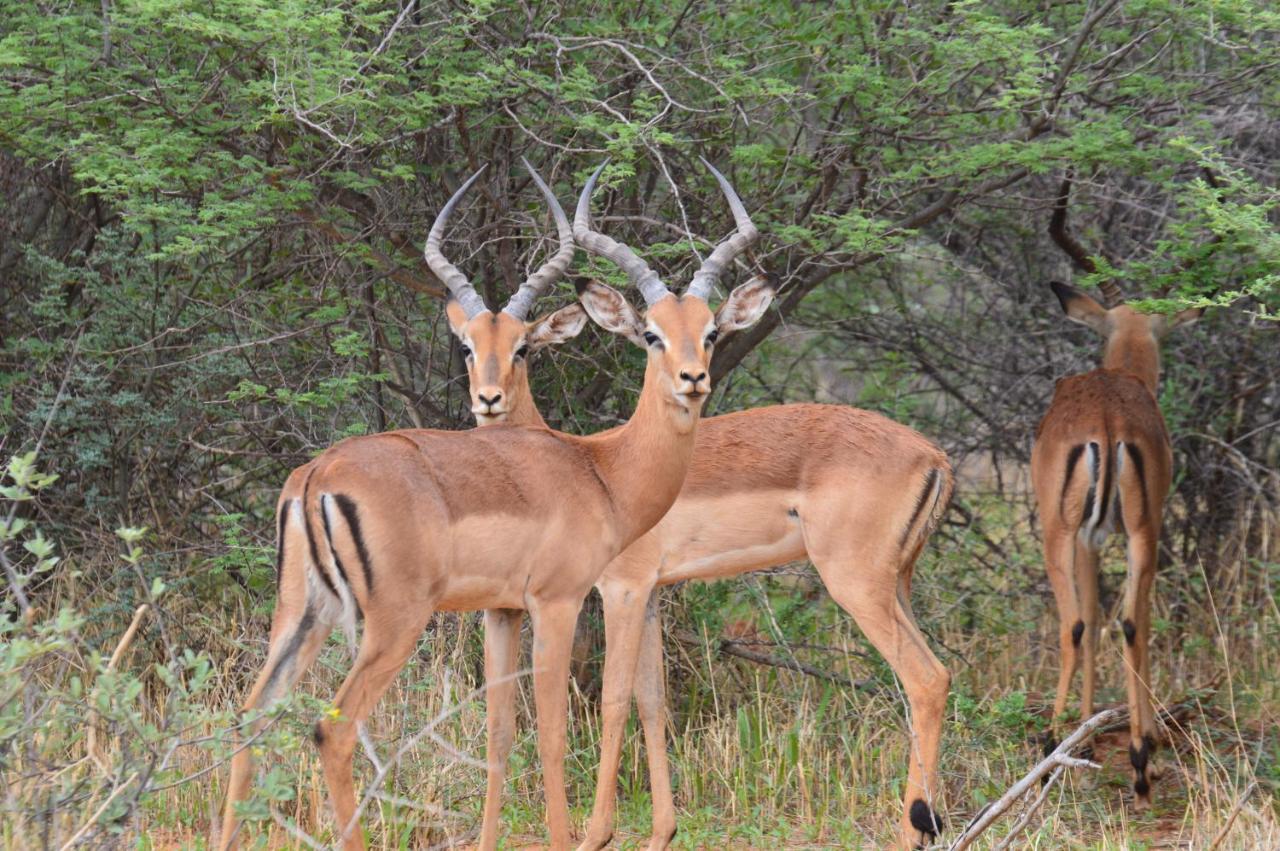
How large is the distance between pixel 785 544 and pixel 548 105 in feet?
7.26

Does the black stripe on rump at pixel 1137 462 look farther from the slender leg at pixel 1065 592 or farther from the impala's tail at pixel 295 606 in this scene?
the impala's tail at pixel 295 606

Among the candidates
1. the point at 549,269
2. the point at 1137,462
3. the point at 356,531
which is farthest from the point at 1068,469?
the point at 356,531

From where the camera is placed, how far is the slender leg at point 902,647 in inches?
225

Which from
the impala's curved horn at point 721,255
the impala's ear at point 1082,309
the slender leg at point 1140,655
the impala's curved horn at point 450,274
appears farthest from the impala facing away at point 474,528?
the impala's ear at point 1082,309

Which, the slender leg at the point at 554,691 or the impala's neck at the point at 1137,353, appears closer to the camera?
the slender leg at the point at 554,691

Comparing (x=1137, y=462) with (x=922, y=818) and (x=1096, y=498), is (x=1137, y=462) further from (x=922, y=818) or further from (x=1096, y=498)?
(x=922, y=818)

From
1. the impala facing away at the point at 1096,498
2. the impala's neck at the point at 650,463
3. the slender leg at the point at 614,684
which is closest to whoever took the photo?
the impala's neck at the point at 650,463

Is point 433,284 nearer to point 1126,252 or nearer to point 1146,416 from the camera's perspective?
point 1146,416

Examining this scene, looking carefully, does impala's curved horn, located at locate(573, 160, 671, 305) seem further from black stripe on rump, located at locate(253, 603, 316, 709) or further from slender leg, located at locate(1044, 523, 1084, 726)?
slender leg, located at locate(1044, 523, 1084, 726)

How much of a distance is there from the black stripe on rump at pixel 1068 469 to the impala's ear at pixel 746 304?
184 centimetres

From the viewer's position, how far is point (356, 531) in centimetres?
465

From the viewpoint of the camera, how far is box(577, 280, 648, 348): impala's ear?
5797 millimetres

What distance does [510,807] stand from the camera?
5969 mm

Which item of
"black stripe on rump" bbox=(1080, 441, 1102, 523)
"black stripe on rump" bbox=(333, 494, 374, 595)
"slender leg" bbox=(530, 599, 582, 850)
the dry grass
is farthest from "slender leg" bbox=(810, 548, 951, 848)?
"black stripe on rump" bbox=(333, 494, 374, 595)
